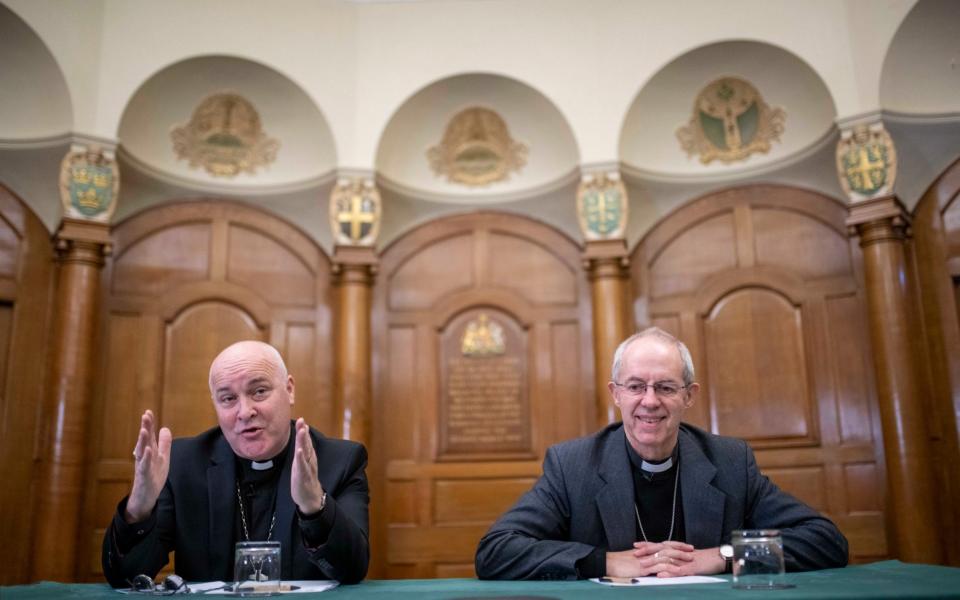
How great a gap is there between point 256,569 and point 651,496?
1.49 metres

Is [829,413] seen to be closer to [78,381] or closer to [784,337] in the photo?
[784,337]

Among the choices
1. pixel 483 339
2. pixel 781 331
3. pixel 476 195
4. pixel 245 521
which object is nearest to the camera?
pixel 245 521

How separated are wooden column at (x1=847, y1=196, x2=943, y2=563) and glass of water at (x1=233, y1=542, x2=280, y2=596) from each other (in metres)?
4.63

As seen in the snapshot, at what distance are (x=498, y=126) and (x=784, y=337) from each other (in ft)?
9.80

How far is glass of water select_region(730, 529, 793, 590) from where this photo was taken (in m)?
2.06

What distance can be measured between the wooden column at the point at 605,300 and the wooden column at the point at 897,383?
1772 millimetres

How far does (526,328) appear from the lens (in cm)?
693

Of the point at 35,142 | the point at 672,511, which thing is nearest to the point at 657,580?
the point at 672,511

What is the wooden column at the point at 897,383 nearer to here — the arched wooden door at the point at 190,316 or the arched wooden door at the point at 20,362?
the arched wooden door at the point at 190,316

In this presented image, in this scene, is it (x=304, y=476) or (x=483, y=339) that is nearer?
(x=304, y=476)

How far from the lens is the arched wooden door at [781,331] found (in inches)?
240

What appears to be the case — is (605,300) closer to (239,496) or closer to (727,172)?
(727,172)

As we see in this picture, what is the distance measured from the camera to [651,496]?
9.82ft

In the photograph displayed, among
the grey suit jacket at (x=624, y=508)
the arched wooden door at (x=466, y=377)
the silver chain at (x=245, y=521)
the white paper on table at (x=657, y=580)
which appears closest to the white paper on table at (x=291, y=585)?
the silver chain at (x=245, y=521)
